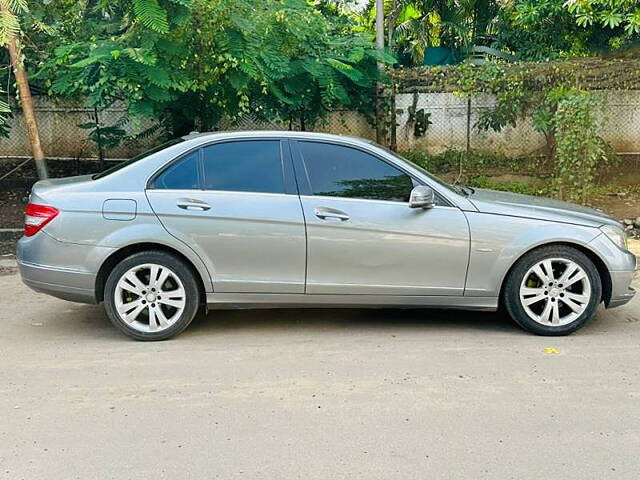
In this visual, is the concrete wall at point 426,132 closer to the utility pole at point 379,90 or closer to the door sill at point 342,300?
the utility pole at point 379,90

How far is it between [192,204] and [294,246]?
0.85 metres

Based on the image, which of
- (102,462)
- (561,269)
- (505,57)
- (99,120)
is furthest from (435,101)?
(102,462)

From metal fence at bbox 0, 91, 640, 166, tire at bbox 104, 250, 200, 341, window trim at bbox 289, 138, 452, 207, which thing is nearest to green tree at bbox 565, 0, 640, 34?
metal fence at bbox 0, 91, 640, 166

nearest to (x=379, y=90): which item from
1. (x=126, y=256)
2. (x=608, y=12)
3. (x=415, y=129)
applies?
(x=415, y=129)

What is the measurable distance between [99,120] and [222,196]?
26.2 ft

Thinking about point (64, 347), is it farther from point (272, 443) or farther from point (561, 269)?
point (561, 269)

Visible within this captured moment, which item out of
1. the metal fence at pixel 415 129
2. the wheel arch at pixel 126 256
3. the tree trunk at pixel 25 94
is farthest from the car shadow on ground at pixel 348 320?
the metal fence at pixel 415 129

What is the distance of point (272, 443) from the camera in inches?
135

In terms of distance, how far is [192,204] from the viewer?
4.93 meters

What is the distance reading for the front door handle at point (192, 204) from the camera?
16.2 feet

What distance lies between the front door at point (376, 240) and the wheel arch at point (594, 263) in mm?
353

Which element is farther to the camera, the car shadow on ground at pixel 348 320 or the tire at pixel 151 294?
the car shadow on ground at pixel 348 320

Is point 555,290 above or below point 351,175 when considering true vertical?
below

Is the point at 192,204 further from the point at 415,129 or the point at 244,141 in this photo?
the point at 415,129
